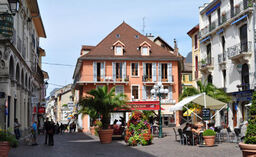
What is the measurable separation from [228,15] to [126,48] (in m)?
18.2

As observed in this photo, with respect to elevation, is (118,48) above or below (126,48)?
below

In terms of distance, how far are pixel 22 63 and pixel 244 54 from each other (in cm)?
1721

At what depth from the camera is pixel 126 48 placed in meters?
49.3

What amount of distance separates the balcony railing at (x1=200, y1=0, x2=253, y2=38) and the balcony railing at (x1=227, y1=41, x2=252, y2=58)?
2.68m

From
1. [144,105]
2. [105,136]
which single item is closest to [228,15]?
[144,105]

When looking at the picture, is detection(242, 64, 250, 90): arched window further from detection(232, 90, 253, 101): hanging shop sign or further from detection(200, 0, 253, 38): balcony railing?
detection(200, 0, 253, 38): balcony railing

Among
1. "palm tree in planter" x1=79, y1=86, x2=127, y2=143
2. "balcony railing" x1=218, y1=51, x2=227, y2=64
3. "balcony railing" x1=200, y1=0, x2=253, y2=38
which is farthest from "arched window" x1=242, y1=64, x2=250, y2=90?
"palm tree in planter" x1=79, y1=86, x2=127, y2=143

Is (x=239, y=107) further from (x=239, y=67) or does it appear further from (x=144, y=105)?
(x=144, y=105)

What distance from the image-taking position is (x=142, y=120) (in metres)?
20.0

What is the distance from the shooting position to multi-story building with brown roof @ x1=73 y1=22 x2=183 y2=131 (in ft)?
154

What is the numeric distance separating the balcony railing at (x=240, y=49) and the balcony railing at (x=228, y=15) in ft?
8.81

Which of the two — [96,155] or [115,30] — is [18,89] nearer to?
[96,155]

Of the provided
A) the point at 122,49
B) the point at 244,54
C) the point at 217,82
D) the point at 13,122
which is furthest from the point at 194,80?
the point at 13,122

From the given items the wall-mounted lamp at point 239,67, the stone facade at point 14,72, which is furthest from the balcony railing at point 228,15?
the stone facade at point 14,72
